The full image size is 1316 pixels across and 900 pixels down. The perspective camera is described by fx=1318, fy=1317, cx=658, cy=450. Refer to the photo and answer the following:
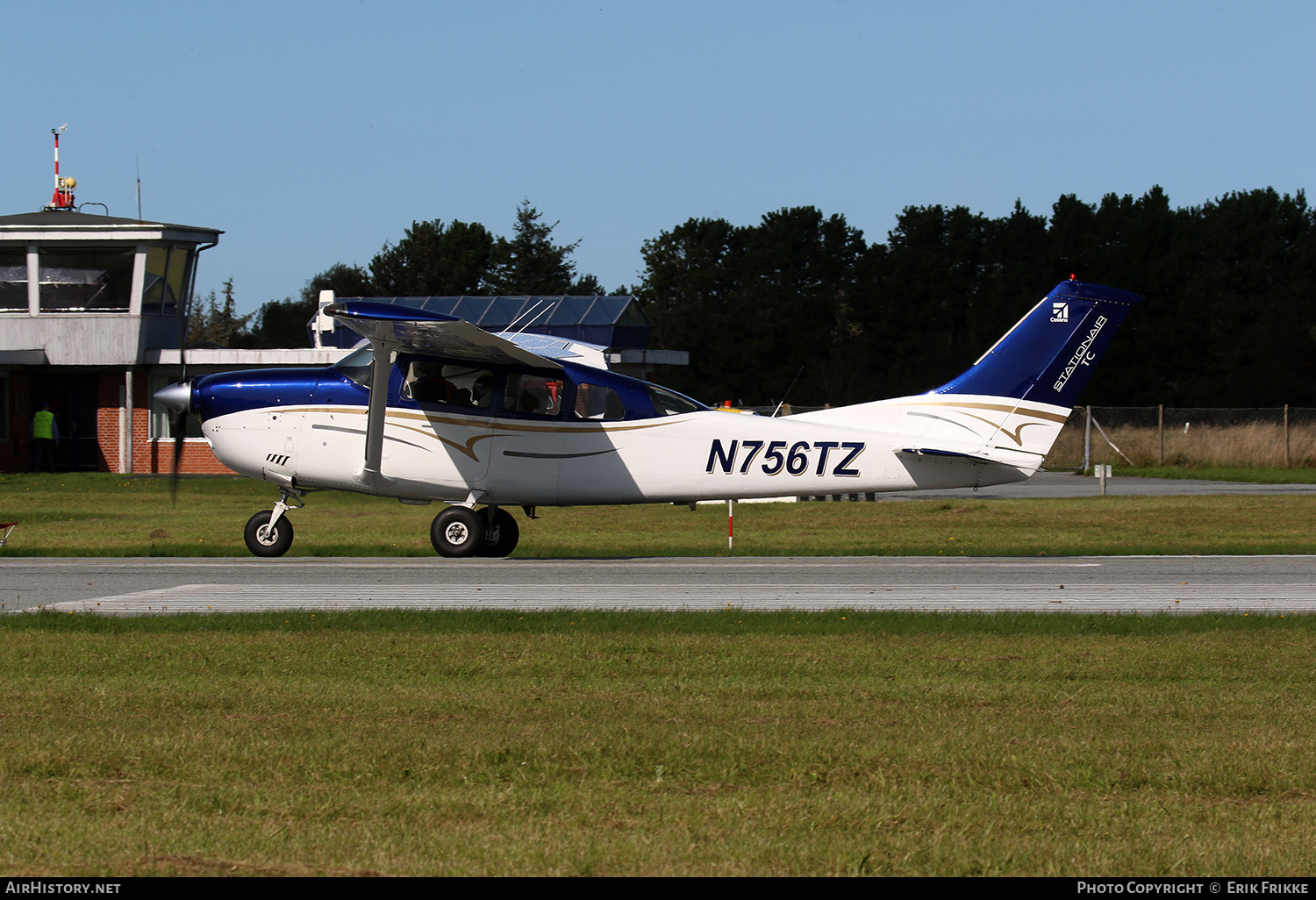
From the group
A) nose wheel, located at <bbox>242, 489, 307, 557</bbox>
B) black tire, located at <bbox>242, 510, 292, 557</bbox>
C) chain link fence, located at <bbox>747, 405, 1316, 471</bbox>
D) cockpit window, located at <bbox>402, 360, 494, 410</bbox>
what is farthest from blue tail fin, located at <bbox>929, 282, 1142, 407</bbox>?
chain link fence, located at <bbox>747, 405, 1316, 471</bbox>

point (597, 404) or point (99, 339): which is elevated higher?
point (99, 339)

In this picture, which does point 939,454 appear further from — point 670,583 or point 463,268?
point 463,268

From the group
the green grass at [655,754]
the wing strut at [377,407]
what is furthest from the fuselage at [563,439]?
the green grass at [655,754]

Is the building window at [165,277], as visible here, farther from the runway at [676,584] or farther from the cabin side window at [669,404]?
the cabin side window at [669,404]

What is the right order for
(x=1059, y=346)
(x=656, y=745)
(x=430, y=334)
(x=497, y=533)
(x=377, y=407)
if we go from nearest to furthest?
(x=656, y=745) < (x=430, y=334) < (x=377, y=407) < (x=1059, y=346) < (x=497, y=533)

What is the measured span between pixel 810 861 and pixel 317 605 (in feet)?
26.7

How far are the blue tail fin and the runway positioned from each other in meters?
2.17

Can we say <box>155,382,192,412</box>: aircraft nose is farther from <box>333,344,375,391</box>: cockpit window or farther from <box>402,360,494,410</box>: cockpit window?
<box>402,360,494,410</box>: cockpit window

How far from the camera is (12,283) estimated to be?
3603 centimetres

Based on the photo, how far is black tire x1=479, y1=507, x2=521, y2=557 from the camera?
689 inches

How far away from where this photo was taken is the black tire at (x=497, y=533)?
689 inches

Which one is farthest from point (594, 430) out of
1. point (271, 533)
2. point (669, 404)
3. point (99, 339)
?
point (99, 339)

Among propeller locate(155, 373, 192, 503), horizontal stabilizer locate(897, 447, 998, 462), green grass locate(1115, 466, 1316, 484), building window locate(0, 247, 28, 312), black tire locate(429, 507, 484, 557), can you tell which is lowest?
black tire locate(429, 507, 484, 557)

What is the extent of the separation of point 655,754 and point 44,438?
3421cm
